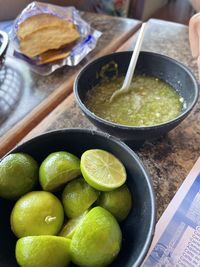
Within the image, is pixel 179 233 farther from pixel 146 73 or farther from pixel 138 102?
pixel 146 73

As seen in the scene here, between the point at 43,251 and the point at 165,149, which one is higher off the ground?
the point at 43,251

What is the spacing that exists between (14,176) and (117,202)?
0.17 m

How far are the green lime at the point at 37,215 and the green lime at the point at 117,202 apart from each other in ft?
0.23

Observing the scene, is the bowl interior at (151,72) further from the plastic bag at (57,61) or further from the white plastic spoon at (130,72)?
the plastic bag at (57,61)

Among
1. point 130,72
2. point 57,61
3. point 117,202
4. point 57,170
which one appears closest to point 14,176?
point 57,170

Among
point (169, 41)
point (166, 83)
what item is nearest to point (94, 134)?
point (166, 83)

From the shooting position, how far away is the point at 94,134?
1.89 feet

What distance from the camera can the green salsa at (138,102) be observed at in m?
0.74

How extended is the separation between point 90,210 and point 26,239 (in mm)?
101

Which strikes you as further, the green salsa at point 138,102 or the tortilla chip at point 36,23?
the tortilla chip at point 36,23

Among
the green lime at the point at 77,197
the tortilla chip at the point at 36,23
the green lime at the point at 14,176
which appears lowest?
the green lime at the point at 77,197

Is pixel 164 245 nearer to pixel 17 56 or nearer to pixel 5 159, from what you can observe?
pixel 5 159

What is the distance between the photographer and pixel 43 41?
96 cm

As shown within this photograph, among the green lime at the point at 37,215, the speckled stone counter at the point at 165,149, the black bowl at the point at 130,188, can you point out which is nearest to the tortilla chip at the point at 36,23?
the speckled stone counter at the point at 165,149
